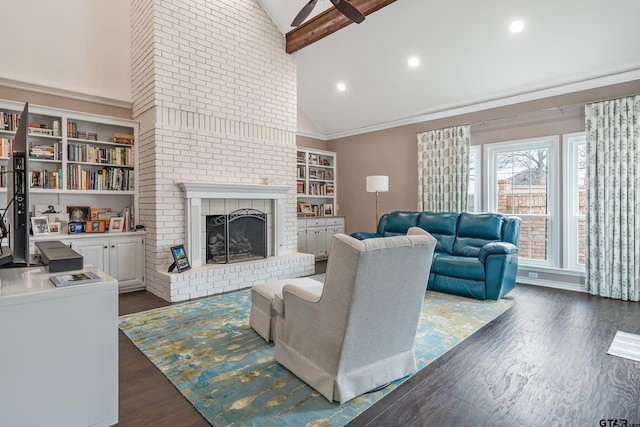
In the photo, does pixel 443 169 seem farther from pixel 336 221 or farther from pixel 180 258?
pixel 180 258

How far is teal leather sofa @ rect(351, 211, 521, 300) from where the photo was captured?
403 centimetres

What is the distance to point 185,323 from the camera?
330 cm

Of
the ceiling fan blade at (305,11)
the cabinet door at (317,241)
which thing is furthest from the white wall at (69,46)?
the cabinet door at (317,241)

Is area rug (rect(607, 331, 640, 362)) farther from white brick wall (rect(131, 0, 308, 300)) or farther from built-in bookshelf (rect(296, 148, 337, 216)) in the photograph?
built-in bookshelf (rect(296, 148, 337, 216))

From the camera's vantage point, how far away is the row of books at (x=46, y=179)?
156 inches

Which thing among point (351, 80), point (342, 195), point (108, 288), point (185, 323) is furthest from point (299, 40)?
point (108, 288)

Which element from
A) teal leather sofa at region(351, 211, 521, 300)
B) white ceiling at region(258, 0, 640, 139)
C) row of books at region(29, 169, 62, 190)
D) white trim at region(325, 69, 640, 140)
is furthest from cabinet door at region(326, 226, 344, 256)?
row of books at region(29, 169, 62, 190)

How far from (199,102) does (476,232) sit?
13.7ft

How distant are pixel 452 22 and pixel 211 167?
3634 millimetres

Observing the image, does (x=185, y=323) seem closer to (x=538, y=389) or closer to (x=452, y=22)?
(x=538, y=389)

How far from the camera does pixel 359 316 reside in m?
1.94

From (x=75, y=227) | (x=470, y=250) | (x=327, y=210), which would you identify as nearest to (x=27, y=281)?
(x=75, y=227)

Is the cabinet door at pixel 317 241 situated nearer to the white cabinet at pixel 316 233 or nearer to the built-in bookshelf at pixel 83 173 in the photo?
the white cabinet at pixel 316 233

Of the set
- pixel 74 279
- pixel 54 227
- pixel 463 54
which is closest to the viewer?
pixel 74 279
